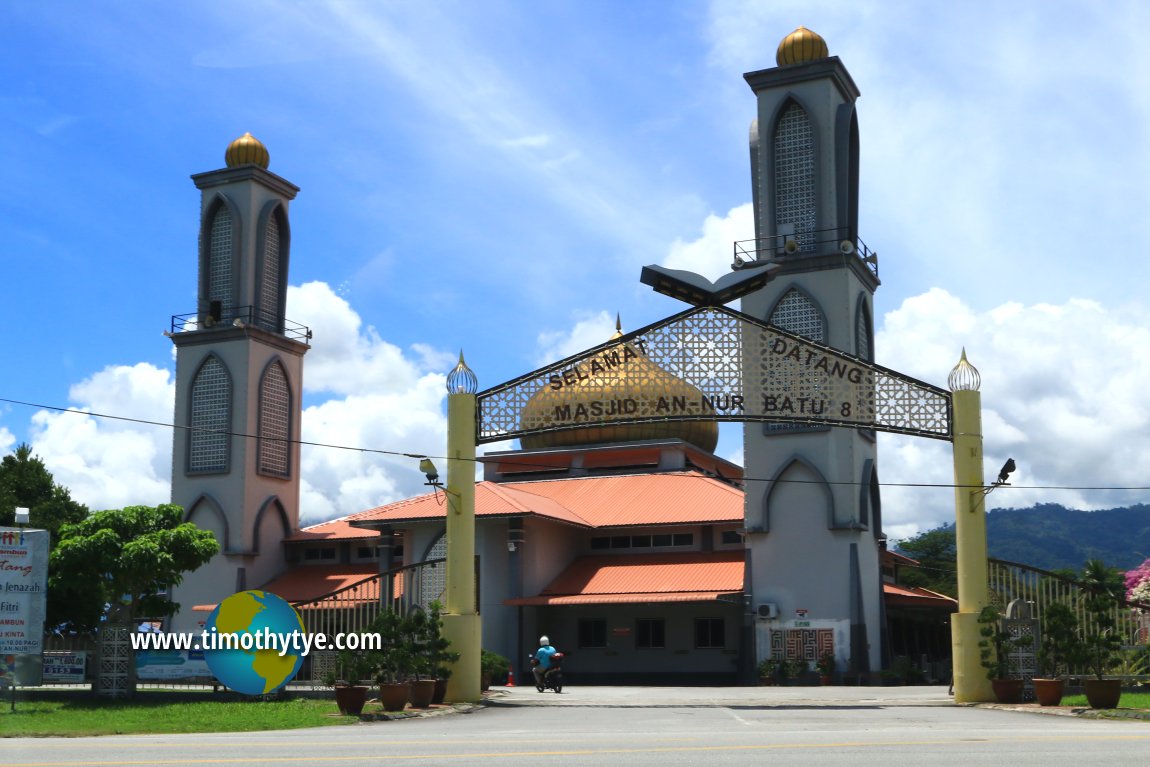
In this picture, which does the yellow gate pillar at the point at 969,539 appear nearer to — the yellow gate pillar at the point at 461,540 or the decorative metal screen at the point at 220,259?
the yellow gate pillar at the point at 461,540

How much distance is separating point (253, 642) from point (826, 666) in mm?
18983

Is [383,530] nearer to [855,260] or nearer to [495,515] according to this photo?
[495,515]

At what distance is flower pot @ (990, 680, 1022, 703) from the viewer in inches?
937

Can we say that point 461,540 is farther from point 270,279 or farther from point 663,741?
point 270,279

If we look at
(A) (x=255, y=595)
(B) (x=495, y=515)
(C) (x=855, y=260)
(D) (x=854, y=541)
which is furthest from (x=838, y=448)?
(A) (x=255, y=595)

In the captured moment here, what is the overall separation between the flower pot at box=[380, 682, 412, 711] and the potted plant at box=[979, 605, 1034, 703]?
35.0ft

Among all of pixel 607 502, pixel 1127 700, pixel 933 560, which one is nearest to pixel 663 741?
pixel 1127 700

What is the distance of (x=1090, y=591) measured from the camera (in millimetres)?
25234

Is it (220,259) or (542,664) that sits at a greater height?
(220,259)

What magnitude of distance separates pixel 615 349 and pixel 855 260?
50.8ft

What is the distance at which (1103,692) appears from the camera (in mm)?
21438

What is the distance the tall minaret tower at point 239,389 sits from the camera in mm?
50031

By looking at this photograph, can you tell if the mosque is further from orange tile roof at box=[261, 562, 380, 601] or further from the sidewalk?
the sidewalk

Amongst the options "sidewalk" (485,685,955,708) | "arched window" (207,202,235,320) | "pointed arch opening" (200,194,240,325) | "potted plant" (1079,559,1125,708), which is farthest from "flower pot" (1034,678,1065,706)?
"arched window" (207,202,235,320)
